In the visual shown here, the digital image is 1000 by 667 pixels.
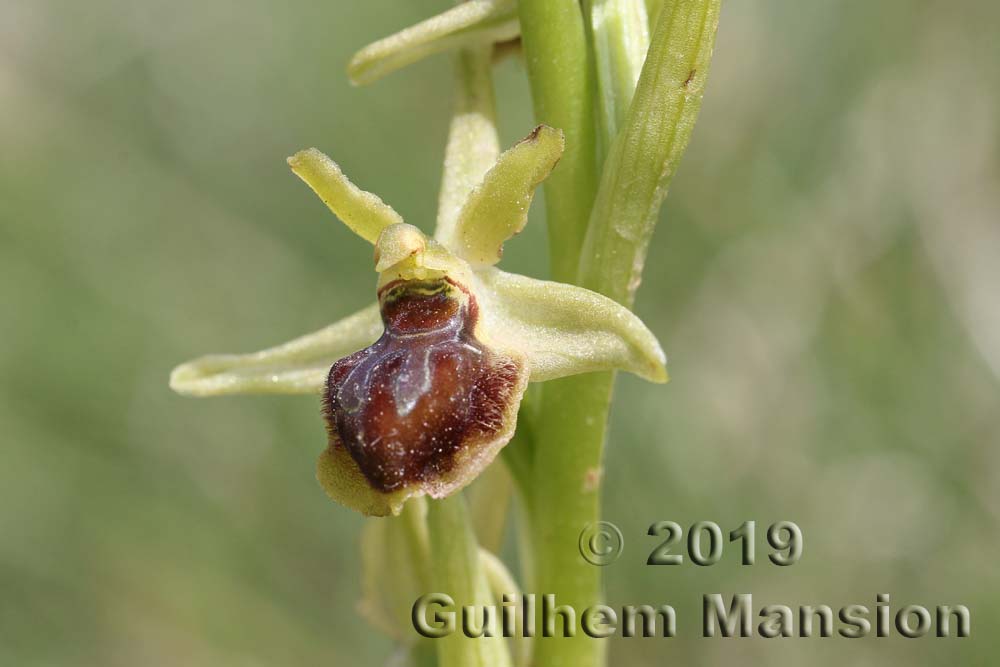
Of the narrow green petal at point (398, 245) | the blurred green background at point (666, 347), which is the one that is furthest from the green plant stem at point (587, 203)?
the blurred green background at point (666, 347)

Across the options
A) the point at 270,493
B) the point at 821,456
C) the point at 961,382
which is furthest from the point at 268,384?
the point at 961,382

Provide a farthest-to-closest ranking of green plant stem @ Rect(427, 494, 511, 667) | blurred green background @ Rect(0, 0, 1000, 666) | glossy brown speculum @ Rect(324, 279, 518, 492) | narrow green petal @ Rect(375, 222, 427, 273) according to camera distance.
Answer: blurred green background @ Rect(0, 0, 1000, 666)
green plant stem @ Rect(427, 494, 511, 667)
narrow green petal @ Rect(375, 222, 427, 273)
glossy brown speculum @ Rect(324, 279, 518, 492)

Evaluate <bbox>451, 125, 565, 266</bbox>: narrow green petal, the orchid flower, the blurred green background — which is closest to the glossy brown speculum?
the orchid flower

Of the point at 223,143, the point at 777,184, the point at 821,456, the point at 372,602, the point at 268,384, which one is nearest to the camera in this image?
the point at 268,384

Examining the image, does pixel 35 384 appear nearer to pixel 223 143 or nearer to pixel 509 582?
pixel 223 143

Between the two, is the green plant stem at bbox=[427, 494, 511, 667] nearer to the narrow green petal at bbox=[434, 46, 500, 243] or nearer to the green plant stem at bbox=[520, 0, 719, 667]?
the green plant stem at bbox=[520, 0, 719, 667]
